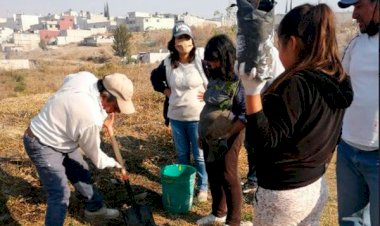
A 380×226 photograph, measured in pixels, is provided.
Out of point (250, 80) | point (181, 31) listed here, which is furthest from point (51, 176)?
point (250, 80)

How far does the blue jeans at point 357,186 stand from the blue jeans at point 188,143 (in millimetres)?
1636

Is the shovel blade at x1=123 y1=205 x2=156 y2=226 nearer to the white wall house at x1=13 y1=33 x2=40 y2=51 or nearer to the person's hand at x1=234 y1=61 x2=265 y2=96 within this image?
the person's hand at x1=234 y1=61 x2=265 y2=96

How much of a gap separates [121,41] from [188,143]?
1586 inches

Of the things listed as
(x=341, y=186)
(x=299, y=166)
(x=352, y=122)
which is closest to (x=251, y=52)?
(x=299, y=166)

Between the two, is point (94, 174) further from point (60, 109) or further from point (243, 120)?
point (243, 120)

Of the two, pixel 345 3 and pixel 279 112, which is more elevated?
pixel 345 3

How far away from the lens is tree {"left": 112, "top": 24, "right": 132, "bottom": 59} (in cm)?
4179

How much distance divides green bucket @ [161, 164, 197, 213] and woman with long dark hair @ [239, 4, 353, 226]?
171 centimetres

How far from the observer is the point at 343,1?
2035mm

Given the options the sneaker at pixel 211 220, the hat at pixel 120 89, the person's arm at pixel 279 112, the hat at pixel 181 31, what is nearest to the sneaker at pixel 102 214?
the sneaker at pixel 211 220

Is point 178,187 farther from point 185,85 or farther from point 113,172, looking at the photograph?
point 113,172

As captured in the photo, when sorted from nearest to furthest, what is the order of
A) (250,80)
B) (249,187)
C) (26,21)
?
(250,80) → (249,187) → (26,21)

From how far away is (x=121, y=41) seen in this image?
42.2m

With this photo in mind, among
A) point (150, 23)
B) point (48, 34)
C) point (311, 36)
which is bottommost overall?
point (48, 34)
